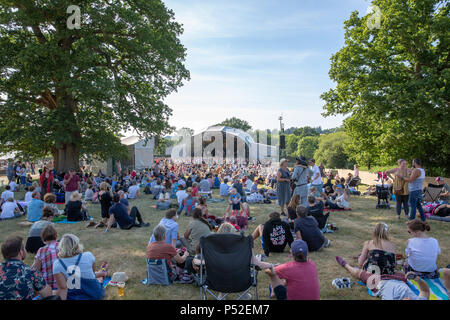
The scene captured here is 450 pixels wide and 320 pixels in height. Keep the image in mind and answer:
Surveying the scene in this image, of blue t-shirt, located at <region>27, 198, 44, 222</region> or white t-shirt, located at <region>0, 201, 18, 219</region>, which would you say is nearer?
blue t-shirt, located at <region>27, 198, 44, 222</region>

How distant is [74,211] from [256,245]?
6.16 m

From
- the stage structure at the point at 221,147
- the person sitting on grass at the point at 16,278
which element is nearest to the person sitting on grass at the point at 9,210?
the person sitting on grass at the point at 16,278

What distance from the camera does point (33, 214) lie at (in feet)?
28.2

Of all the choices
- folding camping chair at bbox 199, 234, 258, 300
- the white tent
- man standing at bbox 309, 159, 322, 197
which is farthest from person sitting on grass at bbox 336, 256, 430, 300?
the white tent

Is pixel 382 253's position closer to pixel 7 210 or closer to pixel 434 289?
pixel 434 289

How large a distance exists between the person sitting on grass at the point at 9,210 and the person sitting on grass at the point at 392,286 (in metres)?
10.8

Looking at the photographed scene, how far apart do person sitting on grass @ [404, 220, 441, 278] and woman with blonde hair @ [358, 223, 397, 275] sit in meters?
0.35

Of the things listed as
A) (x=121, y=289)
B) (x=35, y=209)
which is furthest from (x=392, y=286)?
(x=35, y=209)

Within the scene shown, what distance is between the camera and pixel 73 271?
3.69m

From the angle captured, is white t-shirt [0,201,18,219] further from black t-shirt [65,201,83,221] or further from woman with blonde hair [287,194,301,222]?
woman with blonde hair [287,194,301,222]

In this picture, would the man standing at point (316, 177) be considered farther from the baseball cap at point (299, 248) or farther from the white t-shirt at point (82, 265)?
the white t-shirt at point (82, 265)

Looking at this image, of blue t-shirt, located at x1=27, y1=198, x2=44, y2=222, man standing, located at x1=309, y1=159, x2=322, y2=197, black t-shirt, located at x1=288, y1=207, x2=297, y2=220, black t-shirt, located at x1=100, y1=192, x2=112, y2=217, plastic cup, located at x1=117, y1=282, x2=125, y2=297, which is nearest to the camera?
plastic cup, located at x1=117, y1=282, x2=125, y2=297

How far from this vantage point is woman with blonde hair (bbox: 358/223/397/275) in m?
4.23

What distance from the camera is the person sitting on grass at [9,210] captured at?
9670 mm
